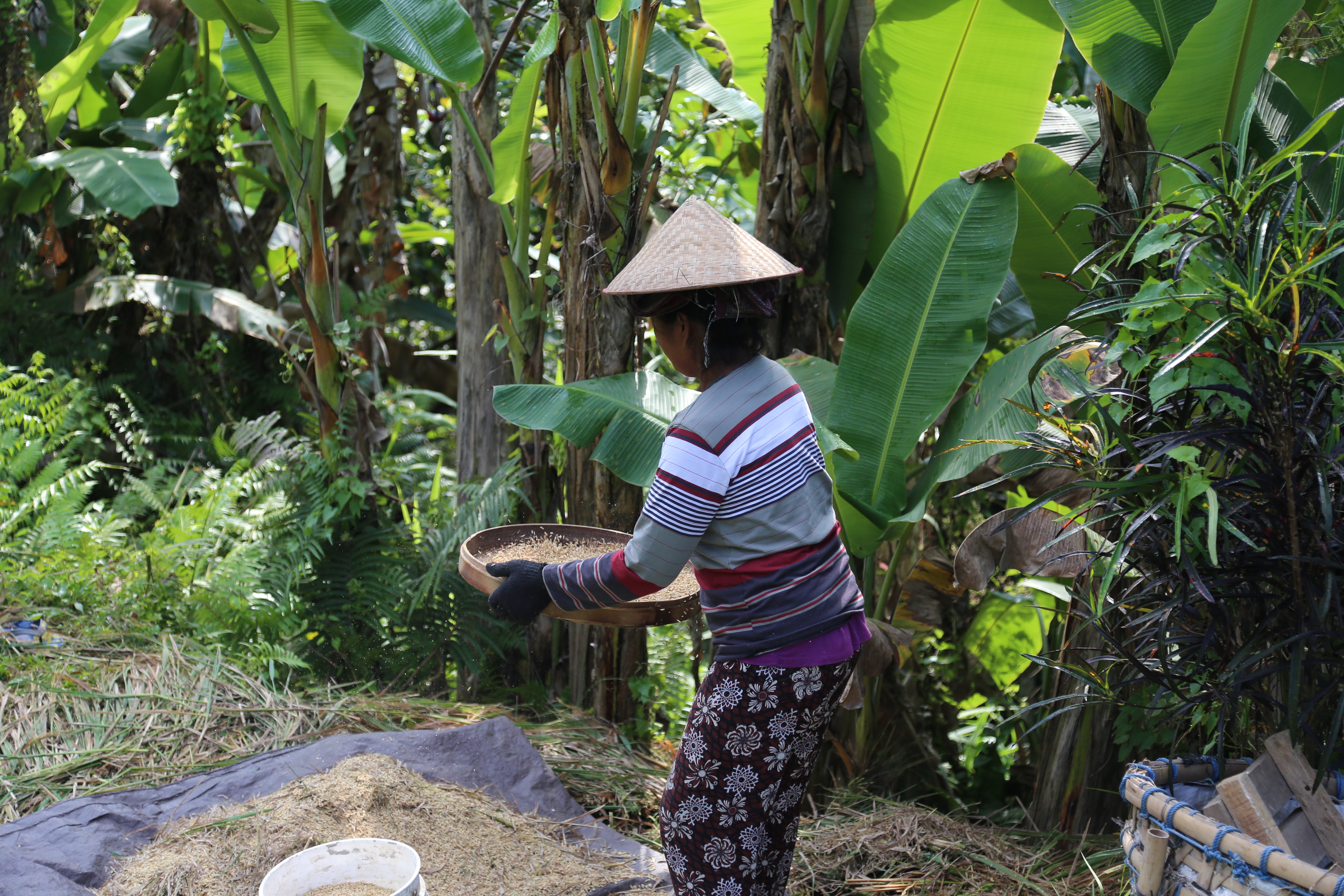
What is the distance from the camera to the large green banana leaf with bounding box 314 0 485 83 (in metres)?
2.97

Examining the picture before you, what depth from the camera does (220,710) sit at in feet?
9.95

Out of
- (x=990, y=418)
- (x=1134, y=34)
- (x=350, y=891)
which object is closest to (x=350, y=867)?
(x=350, y=891)

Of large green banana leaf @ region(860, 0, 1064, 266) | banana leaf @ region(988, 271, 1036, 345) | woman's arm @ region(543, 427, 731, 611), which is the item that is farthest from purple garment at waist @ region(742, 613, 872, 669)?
banana leaf @ region(988, 271, 1036, 345)

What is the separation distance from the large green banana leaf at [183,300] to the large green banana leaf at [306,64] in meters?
2.07

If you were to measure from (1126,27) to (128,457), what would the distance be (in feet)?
15.8

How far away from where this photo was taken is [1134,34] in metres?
2.54

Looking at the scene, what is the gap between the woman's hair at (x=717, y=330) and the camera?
184cm

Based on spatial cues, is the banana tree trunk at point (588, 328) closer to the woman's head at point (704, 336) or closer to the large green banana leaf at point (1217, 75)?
the woman's head at point (704, 336)

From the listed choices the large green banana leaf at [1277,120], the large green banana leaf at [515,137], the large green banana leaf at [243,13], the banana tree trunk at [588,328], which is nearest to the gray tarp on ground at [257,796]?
the banana tree trunk at [588,328]

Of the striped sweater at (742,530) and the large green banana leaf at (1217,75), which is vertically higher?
the large green banana leaf at (1217,75)

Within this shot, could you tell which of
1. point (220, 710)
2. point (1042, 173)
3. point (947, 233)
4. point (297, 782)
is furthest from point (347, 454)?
point (1042, 173)

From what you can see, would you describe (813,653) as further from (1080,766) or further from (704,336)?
(1080,766)

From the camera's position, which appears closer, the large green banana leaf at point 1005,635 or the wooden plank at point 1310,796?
the wooden plank at point 1310,796

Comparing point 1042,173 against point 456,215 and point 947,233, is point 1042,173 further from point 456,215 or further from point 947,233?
point 456,215
